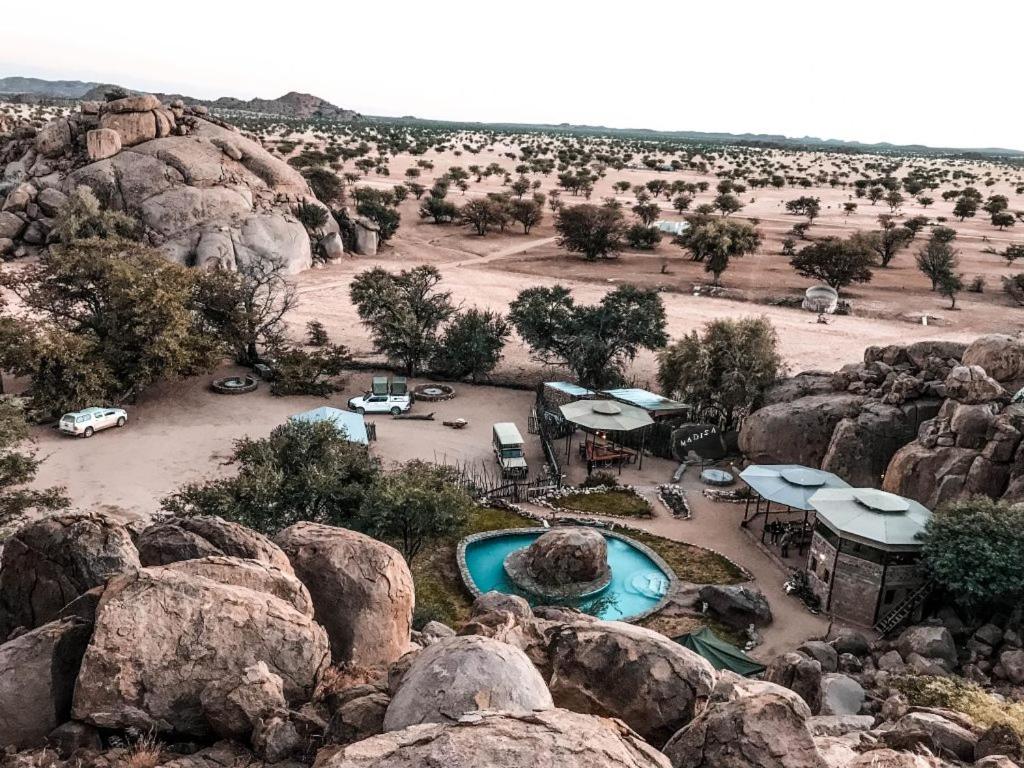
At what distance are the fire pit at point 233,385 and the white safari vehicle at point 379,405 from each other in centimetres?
544

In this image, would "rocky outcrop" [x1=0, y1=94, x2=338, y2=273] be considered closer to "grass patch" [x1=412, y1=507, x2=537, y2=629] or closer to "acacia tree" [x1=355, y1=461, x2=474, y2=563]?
"grass patch" [x1=412, y1=507, x2=537, y2=629]

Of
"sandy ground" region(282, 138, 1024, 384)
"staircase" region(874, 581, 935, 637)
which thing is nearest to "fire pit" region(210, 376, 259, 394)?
"sandy ground" region(282, 138, 1024, 384)

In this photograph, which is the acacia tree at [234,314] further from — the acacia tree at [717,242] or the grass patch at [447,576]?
the acacia tree at [717,242]

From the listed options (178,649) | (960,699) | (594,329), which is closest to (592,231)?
(594,329)

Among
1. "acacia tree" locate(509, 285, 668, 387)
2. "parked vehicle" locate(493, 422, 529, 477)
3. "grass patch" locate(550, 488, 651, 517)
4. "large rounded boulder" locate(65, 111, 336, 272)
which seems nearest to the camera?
"grass patch" locate(550, 488, 651, 517)

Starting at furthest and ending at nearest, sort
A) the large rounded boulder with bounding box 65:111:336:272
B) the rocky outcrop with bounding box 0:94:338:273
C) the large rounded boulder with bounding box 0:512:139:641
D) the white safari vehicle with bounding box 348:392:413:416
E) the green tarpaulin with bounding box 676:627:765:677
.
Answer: the rocky outcrop with bounding box 0:94:338:273 → the large rounded boulder with bounding box 65:111:336:272 → the white safari vehicle with bounding box 348:392:413:416 → the green tarpaulin with bounding box 676:627:765:677 → the large rounded boulder with bounding box 0:512:139:641

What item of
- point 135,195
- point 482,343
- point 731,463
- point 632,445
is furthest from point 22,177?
point 731,463

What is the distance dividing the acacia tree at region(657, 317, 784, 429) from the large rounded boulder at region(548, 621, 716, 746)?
23211mm

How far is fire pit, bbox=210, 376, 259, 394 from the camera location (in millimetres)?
35188

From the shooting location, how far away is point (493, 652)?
843 centimetres

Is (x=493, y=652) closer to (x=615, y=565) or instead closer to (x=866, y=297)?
(x=615, y=565)

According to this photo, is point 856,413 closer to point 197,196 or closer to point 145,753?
point 145,753

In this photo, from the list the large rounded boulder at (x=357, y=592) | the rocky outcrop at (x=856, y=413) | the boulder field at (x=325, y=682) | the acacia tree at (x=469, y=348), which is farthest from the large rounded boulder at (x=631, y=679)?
the acacia tree at (x=469, y=348)

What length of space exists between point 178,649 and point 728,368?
2752cm
